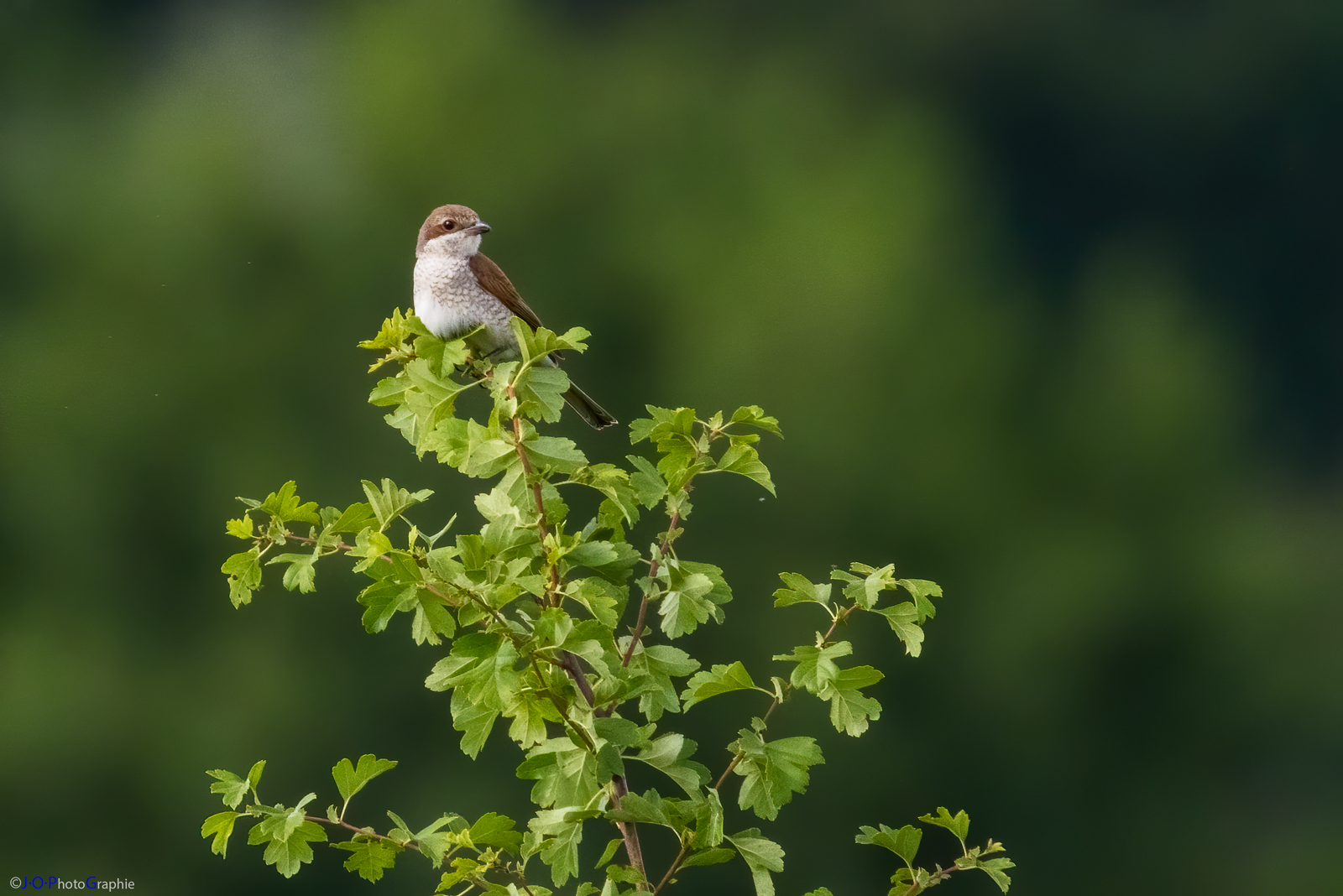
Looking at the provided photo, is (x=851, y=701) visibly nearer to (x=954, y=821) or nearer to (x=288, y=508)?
(x=954, y=821)

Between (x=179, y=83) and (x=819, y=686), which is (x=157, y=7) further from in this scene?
(x=819, y=686)

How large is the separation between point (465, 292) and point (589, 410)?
16.4 inches

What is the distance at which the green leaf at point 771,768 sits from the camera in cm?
226

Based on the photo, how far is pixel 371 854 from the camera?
7.70ft

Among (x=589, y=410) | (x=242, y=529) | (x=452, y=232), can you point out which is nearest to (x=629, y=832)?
(x=242, y=529)

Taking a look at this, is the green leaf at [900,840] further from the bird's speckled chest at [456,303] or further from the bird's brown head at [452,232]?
the bird's brown head at [452,232]

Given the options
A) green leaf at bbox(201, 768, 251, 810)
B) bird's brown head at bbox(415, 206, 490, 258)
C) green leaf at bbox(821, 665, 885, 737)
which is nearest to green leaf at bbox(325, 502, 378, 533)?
green leaf at bbox(201, 768, 251, 810)

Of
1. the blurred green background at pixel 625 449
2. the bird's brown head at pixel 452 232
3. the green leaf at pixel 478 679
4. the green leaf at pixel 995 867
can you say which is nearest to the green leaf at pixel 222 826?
the green leaf at pixel 478 679

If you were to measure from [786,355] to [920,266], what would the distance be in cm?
296

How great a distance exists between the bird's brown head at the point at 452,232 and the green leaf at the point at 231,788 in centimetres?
177

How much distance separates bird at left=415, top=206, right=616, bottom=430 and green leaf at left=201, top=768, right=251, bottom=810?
1397 millimetres

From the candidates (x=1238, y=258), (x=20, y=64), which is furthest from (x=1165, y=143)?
(x=20, y=64)

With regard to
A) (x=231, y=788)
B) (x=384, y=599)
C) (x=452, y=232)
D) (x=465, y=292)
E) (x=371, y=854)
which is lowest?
(x=371, y=854)

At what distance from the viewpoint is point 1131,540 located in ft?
58.4
